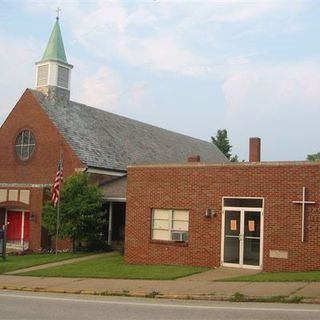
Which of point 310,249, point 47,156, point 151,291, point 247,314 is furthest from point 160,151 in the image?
point 247,314

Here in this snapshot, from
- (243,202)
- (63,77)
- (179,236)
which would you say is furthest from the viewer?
(63,77)

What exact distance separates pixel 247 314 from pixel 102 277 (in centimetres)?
801

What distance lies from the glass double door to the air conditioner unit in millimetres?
1674

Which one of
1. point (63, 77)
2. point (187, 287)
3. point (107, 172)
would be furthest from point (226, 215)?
point (63, 77)

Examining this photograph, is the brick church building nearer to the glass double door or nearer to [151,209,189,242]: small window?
[151,209,189,242]: small window

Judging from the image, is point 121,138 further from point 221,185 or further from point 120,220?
point 221,185

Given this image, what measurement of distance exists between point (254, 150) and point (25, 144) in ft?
48.5

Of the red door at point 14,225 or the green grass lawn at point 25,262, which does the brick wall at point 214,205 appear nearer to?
the green grass lawn at point 25,262

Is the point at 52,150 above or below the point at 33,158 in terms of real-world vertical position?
above

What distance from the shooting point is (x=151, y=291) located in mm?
14742

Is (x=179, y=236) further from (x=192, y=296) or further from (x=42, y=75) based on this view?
(x=42, y=75)

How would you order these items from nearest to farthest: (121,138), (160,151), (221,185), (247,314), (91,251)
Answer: (247,314) → (221,185) → (91,251) → (121,138) → (160,151)

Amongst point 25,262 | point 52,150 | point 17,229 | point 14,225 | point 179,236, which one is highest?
point 52,150

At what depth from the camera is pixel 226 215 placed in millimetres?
20516
